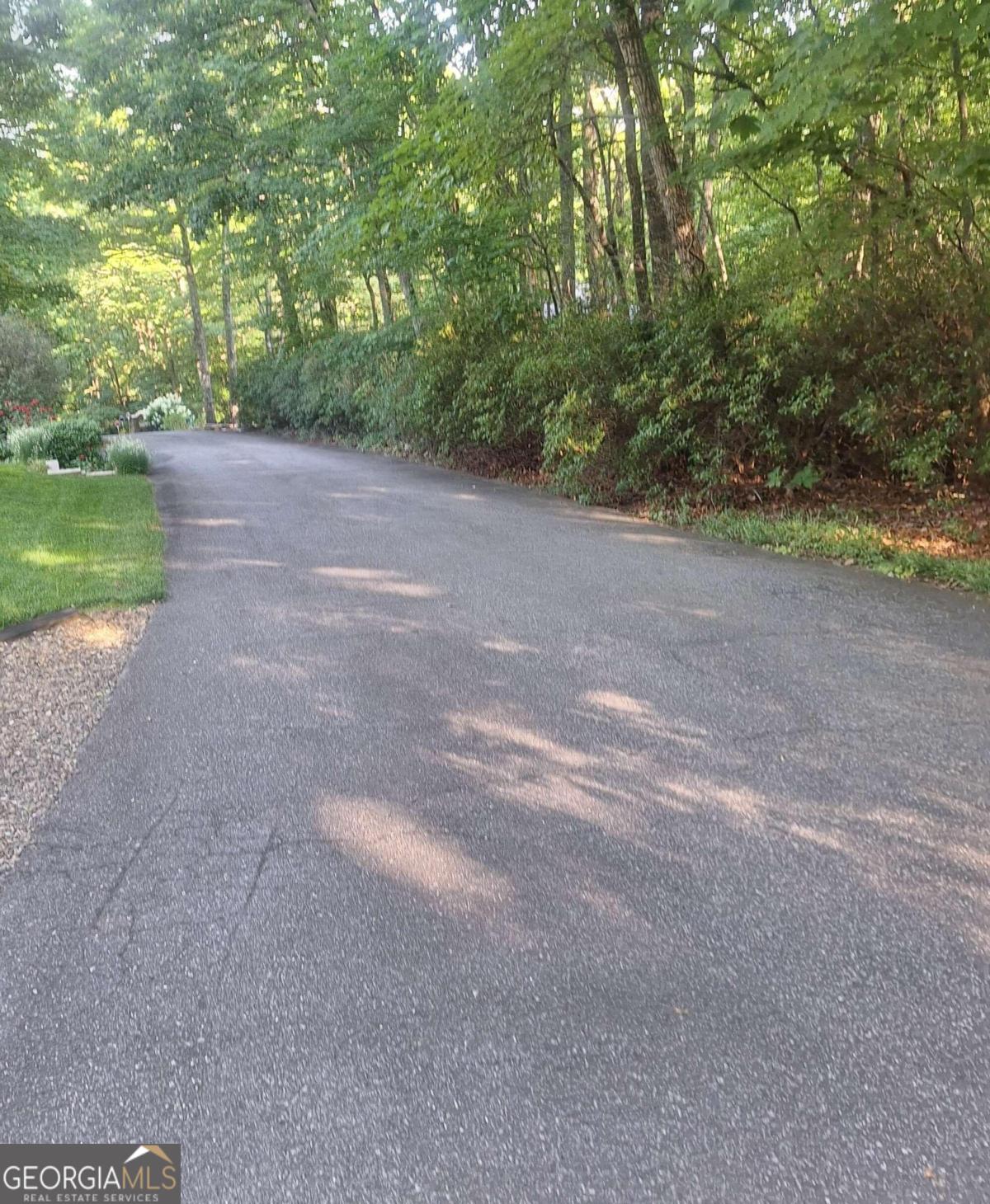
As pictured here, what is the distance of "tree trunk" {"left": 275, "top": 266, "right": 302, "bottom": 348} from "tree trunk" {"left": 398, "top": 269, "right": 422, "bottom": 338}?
11081mm

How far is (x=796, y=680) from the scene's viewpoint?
5.04m

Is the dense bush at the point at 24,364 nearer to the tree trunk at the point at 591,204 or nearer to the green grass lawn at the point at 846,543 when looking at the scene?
the tree trunk at the point at 591,204

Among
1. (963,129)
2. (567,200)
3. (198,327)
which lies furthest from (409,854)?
(198,327)

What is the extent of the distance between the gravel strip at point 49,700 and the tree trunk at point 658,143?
786 cm

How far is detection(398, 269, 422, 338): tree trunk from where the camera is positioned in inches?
741

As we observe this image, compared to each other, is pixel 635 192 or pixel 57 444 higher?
pixel 635 192

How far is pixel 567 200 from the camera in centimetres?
1504

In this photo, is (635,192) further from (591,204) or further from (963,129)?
(963,129)

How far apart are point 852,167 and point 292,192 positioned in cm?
1479

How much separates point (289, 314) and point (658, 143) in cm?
2342

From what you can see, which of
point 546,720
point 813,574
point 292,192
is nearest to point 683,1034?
point 546,720

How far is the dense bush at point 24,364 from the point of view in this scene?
2589 cm

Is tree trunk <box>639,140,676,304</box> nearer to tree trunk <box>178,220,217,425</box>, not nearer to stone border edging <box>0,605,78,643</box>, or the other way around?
stone border edging <box>0,605,78,643</box>

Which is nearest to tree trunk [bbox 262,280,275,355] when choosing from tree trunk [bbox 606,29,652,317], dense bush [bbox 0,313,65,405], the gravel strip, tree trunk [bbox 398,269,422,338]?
dense bush [bbox 0,313,65,405]
